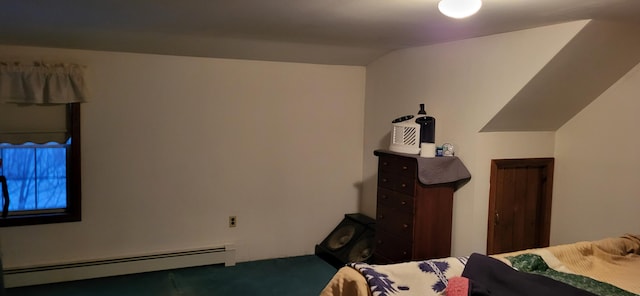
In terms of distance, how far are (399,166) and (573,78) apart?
1.24 meters

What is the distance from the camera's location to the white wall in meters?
2.86

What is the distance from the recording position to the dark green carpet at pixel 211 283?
134 inches

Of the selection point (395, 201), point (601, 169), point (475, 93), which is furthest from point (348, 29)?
point (601, 169)

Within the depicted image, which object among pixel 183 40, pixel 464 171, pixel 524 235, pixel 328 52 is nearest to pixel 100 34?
pixel 183 40

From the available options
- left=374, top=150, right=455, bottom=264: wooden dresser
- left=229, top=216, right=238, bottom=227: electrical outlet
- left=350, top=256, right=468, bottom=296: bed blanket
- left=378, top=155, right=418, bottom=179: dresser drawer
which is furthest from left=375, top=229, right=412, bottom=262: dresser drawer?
left=229, top=216, right=238, bottom=227: electrical outlet

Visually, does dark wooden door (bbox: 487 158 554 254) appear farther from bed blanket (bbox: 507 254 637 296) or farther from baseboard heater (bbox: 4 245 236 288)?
baseboard heater (bbox: 4 245 236 288)

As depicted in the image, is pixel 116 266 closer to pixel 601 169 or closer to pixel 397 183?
pixel 397 183

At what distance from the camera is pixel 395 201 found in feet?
10.9

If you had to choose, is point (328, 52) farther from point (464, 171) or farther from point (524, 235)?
point (524, 235)

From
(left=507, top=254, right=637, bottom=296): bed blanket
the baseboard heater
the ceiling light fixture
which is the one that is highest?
the ceiling light fixture

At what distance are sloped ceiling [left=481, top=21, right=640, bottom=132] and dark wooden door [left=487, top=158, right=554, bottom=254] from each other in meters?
0.29

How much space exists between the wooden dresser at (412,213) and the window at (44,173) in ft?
8.00

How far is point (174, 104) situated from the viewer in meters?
3.81

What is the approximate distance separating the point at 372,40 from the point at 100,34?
6.33 feet
